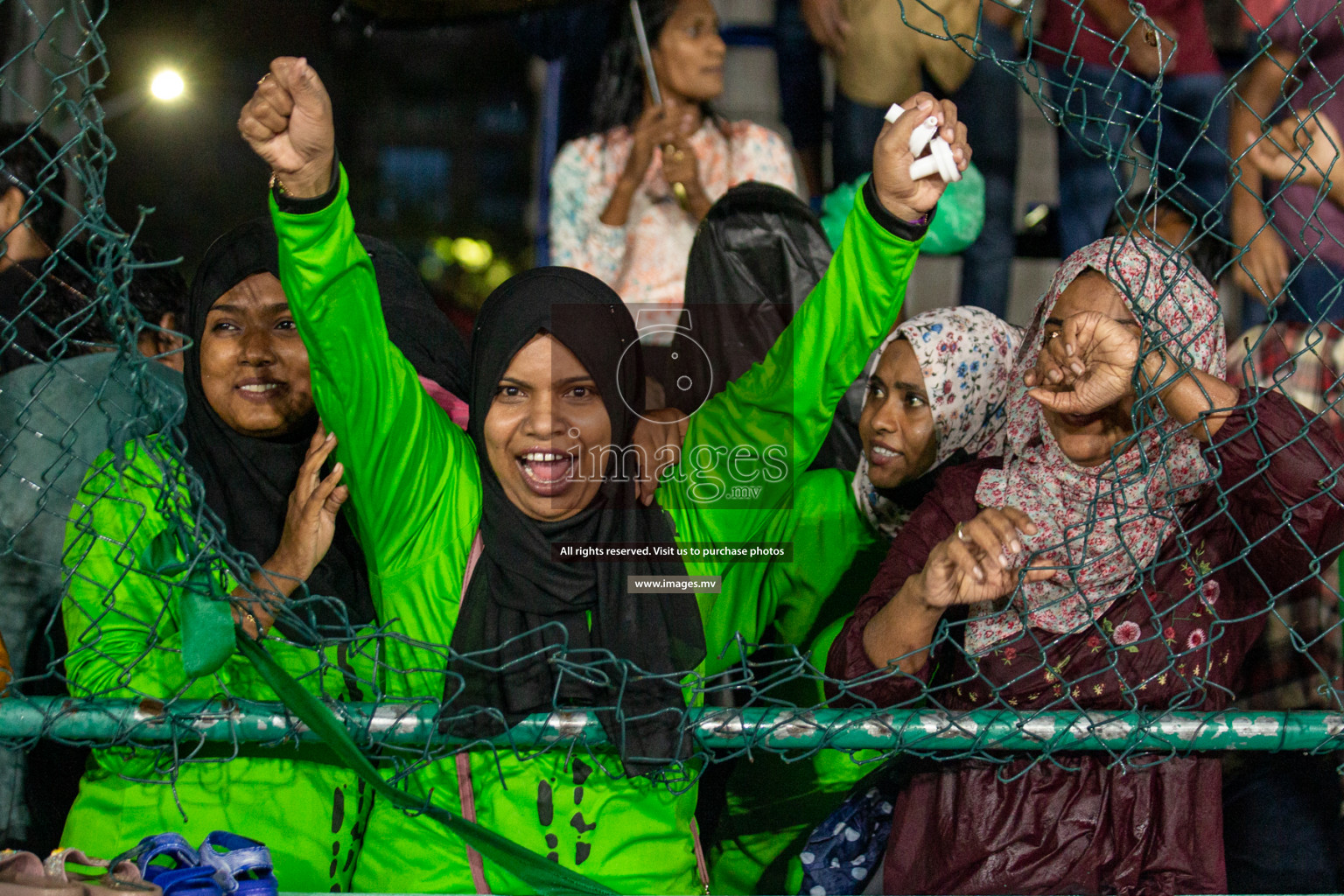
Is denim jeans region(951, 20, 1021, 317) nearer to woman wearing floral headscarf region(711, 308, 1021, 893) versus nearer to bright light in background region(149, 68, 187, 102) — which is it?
woman wearing floral headscarf region(711, 308, 1021, 893)

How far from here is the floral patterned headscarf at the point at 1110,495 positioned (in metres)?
2.06

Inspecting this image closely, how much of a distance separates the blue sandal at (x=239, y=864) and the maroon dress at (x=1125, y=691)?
97 centimetres

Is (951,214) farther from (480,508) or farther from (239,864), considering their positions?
(239,864)

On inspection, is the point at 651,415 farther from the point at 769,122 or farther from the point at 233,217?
the point at 233,217

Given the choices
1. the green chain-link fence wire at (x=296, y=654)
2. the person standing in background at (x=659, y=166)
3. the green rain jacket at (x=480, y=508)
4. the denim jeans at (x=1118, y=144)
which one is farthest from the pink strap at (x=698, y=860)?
the denim jeans at (x=1118, y=144)

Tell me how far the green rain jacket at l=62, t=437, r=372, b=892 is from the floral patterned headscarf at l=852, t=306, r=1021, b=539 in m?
1.17

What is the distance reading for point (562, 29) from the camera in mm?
3637

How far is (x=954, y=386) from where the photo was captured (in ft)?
8.34

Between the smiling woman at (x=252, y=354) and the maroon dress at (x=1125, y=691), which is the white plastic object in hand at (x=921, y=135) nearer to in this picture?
the maroon dress at (x=1125, y=691)

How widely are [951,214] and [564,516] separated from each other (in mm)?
1729

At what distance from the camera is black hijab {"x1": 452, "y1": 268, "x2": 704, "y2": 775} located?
6.45 feet

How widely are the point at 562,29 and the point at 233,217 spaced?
3.87 ft

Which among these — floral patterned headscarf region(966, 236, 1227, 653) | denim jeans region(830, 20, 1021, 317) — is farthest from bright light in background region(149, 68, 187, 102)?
floral patterned headscarf region(966, 236, 1227, 653)

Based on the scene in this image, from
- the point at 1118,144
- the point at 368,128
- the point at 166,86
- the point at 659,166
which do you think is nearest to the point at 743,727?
the point at 659,166
